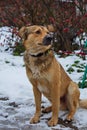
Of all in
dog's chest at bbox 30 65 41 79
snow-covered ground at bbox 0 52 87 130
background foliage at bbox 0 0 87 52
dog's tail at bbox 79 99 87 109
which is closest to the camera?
dog's chest at bbox 30 65 41 79

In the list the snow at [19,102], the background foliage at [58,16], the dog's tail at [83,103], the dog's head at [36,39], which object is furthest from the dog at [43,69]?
the background foliage at [58,16]

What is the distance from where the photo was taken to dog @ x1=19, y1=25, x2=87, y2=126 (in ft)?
15.9

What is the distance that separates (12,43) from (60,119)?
6.28 metres

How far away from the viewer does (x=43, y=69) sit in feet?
16.3

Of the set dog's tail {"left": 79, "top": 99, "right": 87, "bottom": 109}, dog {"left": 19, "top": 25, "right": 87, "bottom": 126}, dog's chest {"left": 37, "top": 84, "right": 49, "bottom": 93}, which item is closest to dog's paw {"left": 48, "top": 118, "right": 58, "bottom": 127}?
dog {"left": 19, "top": 25, "right": 87, "bottom": 126}

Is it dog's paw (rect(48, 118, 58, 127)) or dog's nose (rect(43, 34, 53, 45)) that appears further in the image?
dog's paw (rect(48, 118, 58, 127))

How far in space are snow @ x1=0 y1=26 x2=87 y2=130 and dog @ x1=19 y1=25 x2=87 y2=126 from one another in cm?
13

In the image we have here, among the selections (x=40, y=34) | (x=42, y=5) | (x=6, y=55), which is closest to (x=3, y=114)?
(x=40, y=34)

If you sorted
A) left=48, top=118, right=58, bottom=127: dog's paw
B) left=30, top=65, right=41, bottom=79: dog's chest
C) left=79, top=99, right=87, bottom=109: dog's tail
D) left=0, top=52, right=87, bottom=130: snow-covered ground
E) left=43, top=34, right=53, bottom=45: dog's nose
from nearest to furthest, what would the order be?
left=43, top=34, right=53, bottom=45: dog's nose
left=30, top=65, right=41, bottom=79: dog's chest
left=48, top=118, right=58, bottom=127: dog's paw
left=0, top=52, right=87, bottom=130: snow-covered ground
left=79, top=99, right=87, bottom=109: dog's tail

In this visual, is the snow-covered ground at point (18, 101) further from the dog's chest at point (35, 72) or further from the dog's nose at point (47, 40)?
the dog's nose at point (47, 40)

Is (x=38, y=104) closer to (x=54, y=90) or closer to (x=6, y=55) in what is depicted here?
(x=54, y=90)

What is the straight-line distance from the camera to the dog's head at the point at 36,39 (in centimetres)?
478

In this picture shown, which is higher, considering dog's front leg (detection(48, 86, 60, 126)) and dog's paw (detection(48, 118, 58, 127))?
dog's front leg (detection(48, 86, 60, 126))

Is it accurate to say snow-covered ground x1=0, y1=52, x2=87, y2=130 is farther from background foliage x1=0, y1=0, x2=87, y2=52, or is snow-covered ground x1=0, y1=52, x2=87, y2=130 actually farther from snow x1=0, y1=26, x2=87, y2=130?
background foliage x1=0, y1=0, x2=87, y2=52
